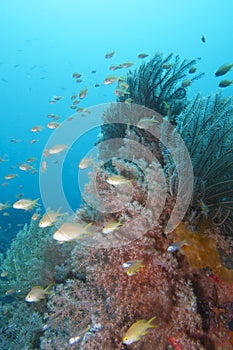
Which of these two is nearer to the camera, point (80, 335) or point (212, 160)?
point (80, 335)

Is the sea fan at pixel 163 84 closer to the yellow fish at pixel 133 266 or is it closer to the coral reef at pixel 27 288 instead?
the coral reef at pixel 27 288

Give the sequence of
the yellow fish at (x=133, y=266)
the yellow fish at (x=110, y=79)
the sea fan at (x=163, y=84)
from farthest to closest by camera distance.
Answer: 1. the yellow fish at (x=110, y=79)
2. the sea fan at (x=163, y=84)
3. the yellow fish at (x=133, y=266)

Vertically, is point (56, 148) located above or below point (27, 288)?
above

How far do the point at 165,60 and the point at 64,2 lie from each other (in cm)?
9511

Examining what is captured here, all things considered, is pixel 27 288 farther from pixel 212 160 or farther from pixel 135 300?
pixel 212 160

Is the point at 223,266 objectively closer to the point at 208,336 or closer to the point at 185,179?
the point at 208,336

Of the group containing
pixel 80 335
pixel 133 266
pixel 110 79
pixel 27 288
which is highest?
pixel 110 79

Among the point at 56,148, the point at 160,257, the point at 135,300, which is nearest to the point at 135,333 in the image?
the point at 135,300

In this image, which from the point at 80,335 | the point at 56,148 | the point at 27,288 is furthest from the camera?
the point at 56,148

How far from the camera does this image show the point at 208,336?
9.47 feet

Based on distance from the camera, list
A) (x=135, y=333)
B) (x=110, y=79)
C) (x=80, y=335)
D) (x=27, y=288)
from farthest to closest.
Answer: (x=110, y=79), (x=27, y=288), (x=80, y=335), (x=135, y=333)

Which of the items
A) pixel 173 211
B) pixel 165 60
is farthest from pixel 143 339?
pixel 165 60

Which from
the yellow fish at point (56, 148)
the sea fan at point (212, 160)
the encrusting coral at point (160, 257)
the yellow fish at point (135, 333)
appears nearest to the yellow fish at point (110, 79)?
the yellow fish at point (56, 148)

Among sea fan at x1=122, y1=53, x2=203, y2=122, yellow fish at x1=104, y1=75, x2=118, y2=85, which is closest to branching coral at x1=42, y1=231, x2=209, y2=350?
sea fan at x1=122, y1=53, x2=203, y2=122
